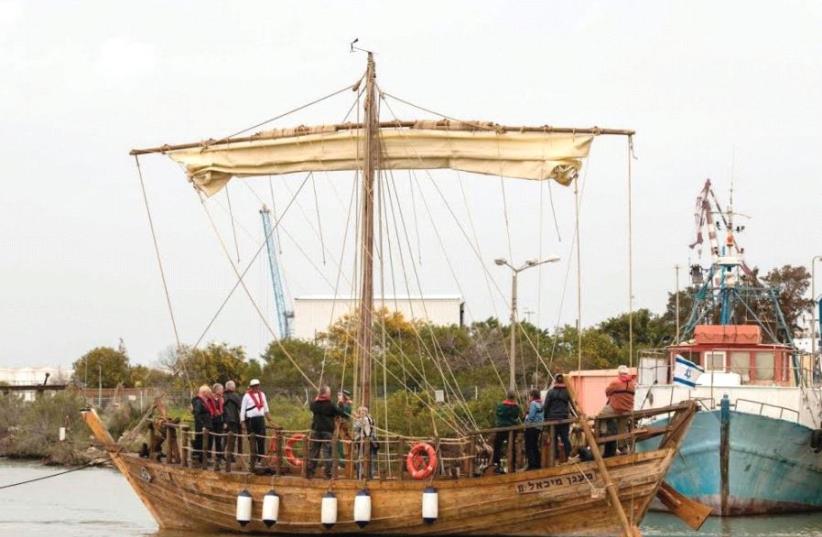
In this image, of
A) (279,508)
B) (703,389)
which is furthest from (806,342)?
(279,508)

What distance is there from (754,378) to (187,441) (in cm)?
1762

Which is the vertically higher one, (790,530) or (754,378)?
(754,378)

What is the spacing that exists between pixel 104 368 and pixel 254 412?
8089 centimetres

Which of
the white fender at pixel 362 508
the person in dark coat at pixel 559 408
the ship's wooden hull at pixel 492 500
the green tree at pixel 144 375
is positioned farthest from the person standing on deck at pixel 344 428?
the green tree at pixel 144 375

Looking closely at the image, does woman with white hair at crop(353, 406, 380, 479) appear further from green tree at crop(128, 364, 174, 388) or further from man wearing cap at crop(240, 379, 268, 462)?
green tree at crop(128, 364, 174, 388)

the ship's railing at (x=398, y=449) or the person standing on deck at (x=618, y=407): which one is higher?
the person standing on deck at (x=618, y=407)

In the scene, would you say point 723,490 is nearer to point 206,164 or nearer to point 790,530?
point 790,530

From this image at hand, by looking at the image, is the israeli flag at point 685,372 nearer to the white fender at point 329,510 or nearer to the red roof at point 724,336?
the red roof at point 724,336

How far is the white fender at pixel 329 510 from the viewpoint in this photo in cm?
3072

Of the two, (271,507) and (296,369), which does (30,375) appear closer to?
(296,369)

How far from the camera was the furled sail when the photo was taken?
35.6m

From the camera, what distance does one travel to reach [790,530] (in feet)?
123

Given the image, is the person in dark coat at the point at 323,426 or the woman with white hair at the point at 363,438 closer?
the woman with white hair at the point at 363,438

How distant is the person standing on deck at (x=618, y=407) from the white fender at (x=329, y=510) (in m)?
5.16
